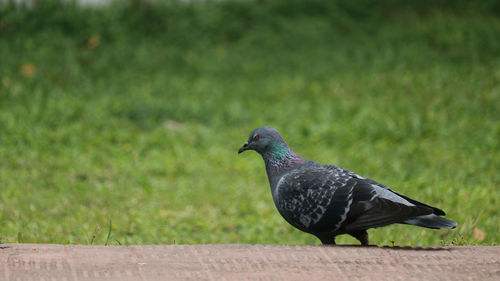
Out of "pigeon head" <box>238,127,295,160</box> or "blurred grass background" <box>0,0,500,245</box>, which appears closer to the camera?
"pigeon head" <box>238,127,295,160</box>

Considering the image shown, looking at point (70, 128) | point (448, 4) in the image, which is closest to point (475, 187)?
point (70, 128)

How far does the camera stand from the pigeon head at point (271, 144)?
4098mm

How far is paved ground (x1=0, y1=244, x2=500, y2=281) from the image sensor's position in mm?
3057

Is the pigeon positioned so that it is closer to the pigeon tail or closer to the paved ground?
the pigeon tail

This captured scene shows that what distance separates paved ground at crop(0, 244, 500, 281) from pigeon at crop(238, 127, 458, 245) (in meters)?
0.17

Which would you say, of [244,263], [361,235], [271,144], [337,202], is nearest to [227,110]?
[271,144]

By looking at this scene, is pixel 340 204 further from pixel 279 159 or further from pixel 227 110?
pixel 227 110

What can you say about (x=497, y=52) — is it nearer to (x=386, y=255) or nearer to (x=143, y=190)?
(x=143, y=190)

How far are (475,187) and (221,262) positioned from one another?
12.4ft

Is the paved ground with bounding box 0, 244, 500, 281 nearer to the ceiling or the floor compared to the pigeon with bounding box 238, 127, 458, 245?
nearer to the floor

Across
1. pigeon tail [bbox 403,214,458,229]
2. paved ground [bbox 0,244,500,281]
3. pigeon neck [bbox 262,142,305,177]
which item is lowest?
paved ground [bbox 0,244,500,281]

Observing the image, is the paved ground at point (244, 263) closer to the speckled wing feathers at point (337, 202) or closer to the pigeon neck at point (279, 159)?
the speckled wing feathers at point (337, 202)

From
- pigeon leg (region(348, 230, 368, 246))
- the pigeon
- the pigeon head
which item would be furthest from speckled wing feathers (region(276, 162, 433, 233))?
the pigeon head

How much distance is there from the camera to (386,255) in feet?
11.0
